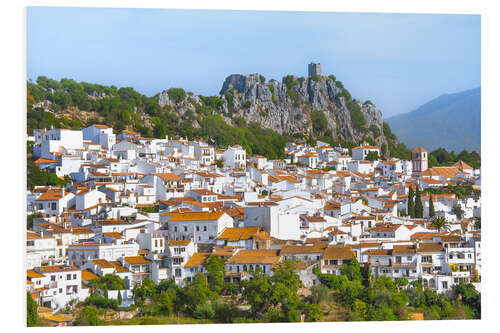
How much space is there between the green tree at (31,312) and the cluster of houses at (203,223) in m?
1.04

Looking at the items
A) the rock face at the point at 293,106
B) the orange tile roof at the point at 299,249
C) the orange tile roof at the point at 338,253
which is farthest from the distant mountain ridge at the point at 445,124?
the rock face at the point at 293,106

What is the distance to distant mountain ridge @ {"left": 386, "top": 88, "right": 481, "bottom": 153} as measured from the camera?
2119 cm

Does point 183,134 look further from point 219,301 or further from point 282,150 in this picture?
point 219,301

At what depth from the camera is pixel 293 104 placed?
44531 millimetres

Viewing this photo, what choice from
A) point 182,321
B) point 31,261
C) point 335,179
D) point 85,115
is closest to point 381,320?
point 182,321

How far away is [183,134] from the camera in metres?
33.9

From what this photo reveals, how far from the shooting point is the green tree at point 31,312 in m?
12.8

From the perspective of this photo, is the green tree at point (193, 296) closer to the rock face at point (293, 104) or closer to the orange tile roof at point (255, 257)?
the orange tile roof at point (255, 257)

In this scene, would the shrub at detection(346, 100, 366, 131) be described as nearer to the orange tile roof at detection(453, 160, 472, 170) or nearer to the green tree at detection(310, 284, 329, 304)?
the orange tile roof at detection(453, 160, 472, 170)

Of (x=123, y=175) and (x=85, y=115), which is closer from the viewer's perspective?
(x=123, y=175)

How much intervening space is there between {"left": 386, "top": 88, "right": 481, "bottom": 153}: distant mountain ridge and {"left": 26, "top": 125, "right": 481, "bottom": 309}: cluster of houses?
2024 millimetres

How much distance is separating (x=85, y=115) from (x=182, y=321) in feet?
67.1

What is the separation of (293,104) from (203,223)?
91.9 feet
